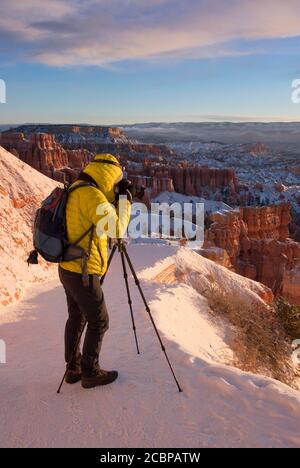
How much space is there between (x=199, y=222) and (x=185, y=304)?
3661 cm

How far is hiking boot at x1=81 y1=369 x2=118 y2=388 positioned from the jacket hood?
5.58ft

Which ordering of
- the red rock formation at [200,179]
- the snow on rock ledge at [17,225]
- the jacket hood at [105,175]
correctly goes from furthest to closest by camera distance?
the red rock formation at [200,179] → the snow on rock ledge at [17,225] → the jacket hood at [105,175]

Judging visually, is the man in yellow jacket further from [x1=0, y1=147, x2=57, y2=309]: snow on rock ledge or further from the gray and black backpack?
[x1=0, y1=147, x2=57, y2=309]: snow on rock ledge

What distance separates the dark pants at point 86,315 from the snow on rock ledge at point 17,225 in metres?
3.47

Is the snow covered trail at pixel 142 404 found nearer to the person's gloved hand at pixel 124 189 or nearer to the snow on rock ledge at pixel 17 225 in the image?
the person's gloved hand at pixel 124 189

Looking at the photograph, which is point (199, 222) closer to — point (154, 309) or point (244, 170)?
point (154, 309)

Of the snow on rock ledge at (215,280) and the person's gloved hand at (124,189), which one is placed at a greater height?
the person's gloved hand at (124,189)

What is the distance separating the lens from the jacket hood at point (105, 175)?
3.75 metres

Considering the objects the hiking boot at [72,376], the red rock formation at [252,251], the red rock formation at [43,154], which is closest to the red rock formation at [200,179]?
the red rock formation at [43,154]

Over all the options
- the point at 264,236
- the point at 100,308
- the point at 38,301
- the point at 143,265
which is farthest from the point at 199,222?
the point at 100,308

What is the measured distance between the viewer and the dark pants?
382 centimetres

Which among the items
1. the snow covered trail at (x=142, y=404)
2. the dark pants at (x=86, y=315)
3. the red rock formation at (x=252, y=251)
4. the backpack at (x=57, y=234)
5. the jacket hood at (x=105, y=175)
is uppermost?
the jacket hood at (x=105, y=175)

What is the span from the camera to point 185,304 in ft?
27.6

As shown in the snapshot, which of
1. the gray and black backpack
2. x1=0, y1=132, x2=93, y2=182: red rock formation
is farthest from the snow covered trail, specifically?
x1=0, y1=132, x2=93, y2=182: red rock formation
